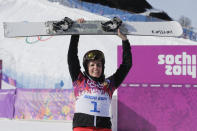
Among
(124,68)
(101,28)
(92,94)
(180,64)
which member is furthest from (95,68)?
(180,64)

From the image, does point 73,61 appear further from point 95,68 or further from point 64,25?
point 64,25

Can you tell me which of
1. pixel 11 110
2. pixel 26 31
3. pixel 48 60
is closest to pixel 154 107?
pixel 26 31

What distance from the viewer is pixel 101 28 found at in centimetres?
428

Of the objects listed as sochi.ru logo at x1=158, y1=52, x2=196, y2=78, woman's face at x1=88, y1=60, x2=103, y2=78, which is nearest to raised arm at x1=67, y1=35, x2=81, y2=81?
woman's face at x1=88, y1=60, x2=103, y2=78

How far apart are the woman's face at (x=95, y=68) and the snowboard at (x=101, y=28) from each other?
1096 millimetres

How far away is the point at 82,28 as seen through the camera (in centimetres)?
423

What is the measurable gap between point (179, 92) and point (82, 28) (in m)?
3.84

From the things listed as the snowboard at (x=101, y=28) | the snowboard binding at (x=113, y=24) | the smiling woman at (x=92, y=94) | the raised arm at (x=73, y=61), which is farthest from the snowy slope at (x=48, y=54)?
the smiling woman at (x=92, y=94)

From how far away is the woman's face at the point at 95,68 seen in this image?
302cm

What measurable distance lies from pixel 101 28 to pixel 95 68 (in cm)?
134

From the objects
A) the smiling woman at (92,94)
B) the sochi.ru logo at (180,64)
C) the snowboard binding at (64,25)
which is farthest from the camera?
the sochi.ru logo at (180,64)

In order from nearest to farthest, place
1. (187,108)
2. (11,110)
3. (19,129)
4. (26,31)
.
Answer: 1. (26,31)
2. (187,108)
3. (19,129)
4. (11,110)

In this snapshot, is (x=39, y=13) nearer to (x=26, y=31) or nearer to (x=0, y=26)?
(x=0, y=26)

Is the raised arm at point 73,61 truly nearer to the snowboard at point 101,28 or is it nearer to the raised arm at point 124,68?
the raised arm at point 124,68
